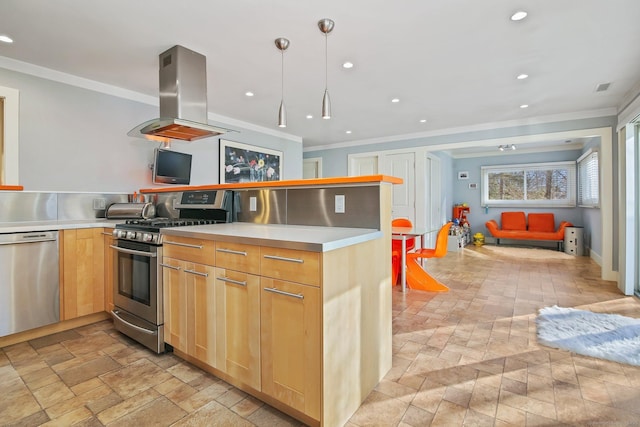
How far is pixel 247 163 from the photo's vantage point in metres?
5.49

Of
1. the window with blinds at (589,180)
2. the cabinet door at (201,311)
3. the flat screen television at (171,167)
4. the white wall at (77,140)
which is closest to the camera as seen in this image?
the cabinet door at (201,311)

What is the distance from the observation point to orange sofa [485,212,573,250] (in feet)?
23.5

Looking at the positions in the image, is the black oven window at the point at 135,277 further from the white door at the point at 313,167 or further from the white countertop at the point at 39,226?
the white door at the point at 313,167

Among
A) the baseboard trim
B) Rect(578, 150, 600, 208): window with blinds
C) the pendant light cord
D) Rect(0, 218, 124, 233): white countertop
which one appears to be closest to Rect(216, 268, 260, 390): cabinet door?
Rect(0, 218, 124, 233): white countertop

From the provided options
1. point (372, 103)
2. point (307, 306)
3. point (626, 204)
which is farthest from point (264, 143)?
point (626, 204)

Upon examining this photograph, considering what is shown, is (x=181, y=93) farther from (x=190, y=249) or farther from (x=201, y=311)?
(x=201, y=311)

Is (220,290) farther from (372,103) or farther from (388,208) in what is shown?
(372,103)

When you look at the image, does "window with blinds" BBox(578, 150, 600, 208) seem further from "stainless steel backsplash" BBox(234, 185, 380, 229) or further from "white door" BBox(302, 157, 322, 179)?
"stainless steel backsplash" BBox(234, 185, 380, 229)

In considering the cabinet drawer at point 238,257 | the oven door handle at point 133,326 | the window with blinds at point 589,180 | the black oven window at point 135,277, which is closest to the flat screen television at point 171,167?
the black oven window at point 135,277

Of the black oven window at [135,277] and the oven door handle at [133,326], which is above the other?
the black oven window at [135,277]

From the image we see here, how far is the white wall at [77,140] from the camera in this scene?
3.07 meters

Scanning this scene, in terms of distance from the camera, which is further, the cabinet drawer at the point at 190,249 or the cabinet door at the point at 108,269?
the cabinet door at the point at 108,269

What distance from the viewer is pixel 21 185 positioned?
3025 millimetres

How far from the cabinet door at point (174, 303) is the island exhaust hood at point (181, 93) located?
4.38 feet
